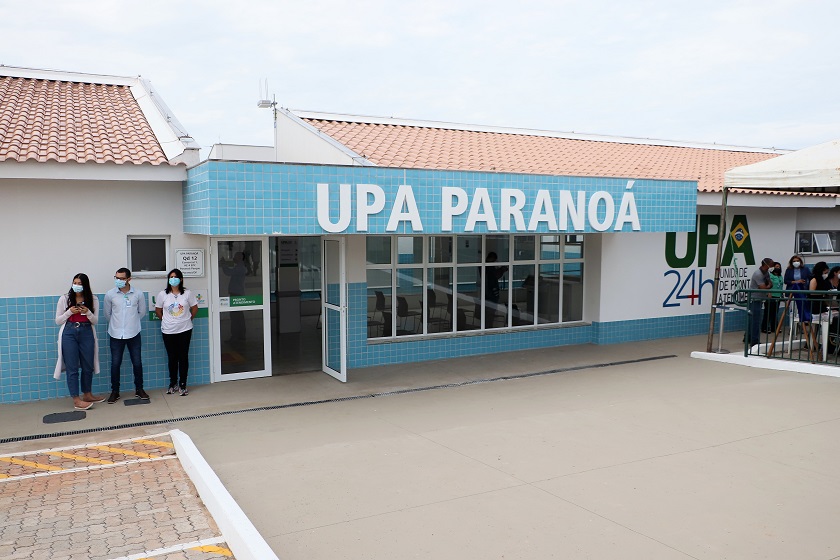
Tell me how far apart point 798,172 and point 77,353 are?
33.7 ft

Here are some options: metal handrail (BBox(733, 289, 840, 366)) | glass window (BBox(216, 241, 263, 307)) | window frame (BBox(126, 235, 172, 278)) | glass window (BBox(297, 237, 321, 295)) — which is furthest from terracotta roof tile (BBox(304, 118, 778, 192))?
window frame (BBox(126, 235, 172, 278))

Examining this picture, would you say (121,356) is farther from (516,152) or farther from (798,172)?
(798,172)

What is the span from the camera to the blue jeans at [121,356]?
330 inches

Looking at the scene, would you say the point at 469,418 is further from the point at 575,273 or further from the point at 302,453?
the point at 575,273

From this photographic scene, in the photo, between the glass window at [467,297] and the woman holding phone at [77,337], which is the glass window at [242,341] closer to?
the woman holding phone at [77,337]

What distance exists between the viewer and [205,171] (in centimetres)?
777

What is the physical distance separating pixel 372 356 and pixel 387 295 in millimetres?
993

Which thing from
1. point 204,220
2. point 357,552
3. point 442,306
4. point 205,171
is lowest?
point 357,552

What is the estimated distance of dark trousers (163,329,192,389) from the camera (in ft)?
28.6

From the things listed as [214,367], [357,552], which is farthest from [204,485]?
[214,367]

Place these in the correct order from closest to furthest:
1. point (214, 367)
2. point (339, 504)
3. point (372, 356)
Answer: point (339, 504) < point (214, 367) < point (372, 356)

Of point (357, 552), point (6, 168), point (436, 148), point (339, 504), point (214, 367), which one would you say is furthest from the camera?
point (436, 148)

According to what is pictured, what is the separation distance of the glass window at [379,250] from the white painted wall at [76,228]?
261 cm

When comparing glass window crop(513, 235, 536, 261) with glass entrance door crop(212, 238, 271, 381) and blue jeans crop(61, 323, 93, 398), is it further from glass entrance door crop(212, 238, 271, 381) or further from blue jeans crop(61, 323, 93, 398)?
blue jeans crop(61, 323, 93, 398)
